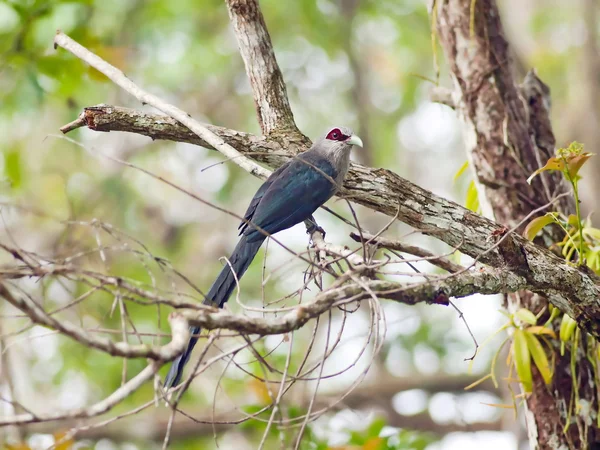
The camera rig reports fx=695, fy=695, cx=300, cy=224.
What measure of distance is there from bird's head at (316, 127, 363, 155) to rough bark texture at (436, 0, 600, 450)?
0.64 m

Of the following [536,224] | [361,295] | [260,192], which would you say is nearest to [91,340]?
[361,295]

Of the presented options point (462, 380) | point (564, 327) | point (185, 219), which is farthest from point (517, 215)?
point (185, 219)

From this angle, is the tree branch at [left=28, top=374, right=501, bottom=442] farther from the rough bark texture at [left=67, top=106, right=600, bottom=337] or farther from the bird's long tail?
the rough bark texture at [left=67, top=106, right=600, bottom=337]

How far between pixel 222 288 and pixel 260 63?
1089mm

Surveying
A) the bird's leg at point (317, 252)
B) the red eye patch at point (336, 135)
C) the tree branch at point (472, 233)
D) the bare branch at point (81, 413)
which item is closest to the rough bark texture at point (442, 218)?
the tree branch at point (472, 233)

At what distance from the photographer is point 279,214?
3.65 meters

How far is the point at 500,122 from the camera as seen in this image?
12.6 ft

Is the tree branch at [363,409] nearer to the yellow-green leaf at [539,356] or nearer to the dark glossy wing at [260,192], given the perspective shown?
the dark glossy wing at [260,192]

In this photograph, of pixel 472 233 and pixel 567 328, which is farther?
pixel 567 328

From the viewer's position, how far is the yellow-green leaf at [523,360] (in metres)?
3.24

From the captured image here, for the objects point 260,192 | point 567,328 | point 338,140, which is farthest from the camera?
point 338,140

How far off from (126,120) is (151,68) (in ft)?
18.6

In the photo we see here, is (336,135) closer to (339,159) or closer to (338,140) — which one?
(338,140)

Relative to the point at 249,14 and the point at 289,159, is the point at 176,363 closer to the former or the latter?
the point at 289,159
